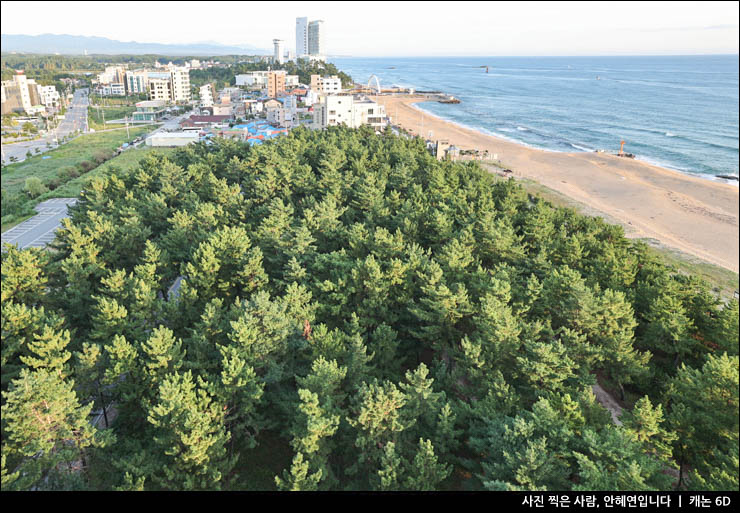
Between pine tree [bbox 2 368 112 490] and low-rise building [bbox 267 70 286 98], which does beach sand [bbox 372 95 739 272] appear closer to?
pine tree [bbox 2 368 112 490]

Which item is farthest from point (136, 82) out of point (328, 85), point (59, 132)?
point (328, 85)

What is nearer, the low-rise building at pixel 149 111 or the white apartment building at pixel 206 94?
the low-rise building at pixel 149 111

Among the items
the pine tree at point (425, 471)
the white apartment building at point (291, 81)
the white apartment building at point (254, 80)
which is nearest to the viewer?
the pine tree at point (425, 471)

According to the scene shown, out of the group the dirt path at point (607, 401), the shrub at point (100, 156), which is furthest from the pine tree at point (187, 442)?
the shrub at point (100, 156)

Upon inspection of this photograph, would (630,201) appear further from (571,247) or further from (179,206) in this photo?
(179,206)

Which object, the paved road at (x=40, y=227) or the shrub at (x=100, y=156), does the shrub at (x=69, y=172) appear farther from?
the paved road at (x=40, y=227)

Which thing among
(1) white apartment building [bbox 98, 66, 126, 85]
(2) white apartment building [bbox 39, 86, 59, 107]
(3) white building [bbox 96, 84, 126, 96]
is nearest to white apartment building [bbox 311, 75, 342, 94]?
(3) white building [bbox 96, 84, 126, 96]
